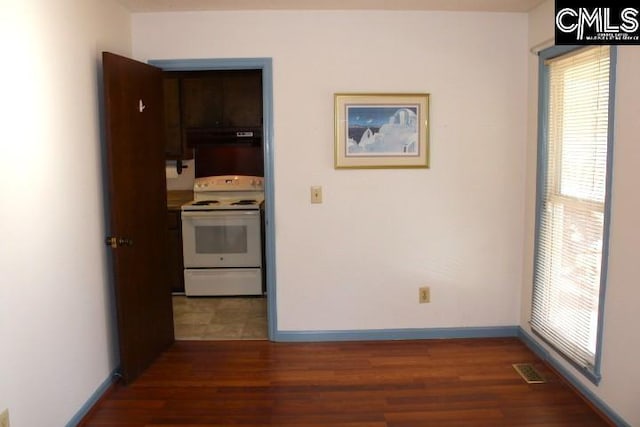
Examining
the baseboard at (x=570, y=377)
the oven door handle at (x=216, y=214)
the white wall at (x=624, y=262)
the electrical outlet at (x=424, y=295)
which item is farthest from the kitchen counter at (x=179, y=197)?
the white wall at (x=624, y=262)

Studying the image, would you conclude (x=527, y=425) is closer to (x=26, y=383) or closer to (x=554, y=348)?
(x=554, y=348)

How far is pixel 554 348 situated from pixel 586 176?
1.07 m

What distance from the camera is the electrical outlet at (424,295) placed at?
137 inches

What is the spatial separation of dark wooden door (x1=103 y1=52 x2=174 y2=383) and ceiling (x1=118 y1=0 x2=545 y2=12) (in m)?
0.39

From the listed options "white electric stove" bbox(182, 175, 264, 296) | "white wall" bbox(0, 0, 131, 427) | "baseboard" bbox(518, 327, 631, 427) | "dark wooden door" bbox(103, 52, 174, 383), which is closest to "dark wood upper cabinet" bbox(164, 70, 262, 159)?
"white electric stove" bbox(182, 175, 264, 296)

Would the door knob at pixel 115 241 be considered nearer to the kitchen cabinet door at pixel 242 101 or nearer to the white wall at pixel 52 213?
the white wall at pixel 52 213

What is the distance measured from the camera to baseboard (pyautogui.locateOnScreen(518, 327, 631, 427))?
2.43 meters

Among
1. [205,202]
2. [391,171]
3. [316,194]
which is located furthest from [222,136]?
[391,171]

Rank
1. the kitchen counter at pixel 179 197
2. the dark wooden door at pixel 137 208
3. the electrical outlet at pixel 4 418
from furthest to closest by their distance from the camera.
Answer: the kitchen counter at pixel 179 197 < the dark wooden door at pixel 137 208 < the electrical outlet at pixel 4 418

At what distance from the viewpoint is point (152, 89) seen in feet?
10.3

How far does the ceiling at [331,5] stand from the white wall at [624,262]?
101 cm

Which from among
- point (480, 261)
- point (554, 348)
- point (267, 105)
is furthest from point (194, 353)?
point (554, 348)

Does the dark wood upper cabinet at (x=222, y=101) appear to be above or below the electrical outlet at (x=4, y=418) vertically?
above

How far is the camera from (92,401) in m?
2.63
